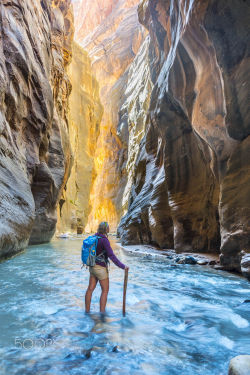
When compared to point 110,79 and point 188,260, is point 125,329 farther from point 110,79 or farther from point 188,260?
point 110,79

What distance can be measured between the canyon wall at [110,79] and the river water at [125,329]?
41.0 m

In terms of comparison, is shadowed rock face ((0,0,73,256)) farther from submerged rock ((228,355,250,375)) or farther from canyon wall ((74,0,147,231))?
canyon wall ((74,0,147,231))

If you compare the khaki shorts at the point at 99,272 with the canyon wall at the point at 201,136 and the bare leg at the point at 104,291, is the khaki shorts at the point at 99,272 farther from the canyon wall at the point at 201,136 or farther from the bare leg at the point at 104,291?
the canyon wall at the point at 201,136

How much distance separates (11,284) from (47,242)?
1394 cm

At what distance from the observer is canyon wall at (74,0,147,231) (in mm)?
53594

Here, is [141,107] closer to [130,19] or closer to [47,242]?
[47,242]

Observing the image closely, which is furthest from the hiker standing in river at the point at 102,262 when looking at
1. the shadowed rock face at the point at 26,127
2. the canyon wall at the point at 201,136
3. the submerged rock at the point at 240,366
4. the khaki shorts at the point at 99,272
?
the shadowed rock face at the point at 26,127

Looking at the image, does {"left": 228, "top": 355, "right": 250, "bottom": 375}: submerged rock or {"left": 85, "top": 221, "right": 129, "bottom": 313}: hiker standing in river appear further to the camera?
{"left": 85, "top": 221, "right": 129, "bottom": 313}: hiker standing in river

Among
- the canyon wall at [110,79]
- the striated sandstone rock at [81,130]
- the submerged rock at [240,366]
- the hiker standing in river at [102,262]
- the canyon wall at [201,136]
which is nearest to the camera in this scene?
the submerged rock at [240,366]

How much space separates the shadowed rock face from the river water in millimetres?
3701

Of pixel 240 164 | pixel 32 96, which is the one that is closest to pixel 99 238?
pixel 240 164

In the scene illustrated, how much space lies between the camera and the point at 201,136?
29.4 feet

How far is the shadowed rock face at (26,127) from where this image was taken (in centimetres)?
877

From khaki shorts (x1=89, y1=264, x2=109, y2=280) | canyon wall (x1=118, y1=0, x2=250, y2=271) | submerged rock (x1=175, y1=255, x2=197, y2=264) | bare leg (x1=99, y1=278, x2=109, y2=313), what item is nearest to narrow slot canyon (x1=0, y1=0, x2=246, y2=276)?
canyon wall (x1=118, y1=0, x2=250, y2=271)
